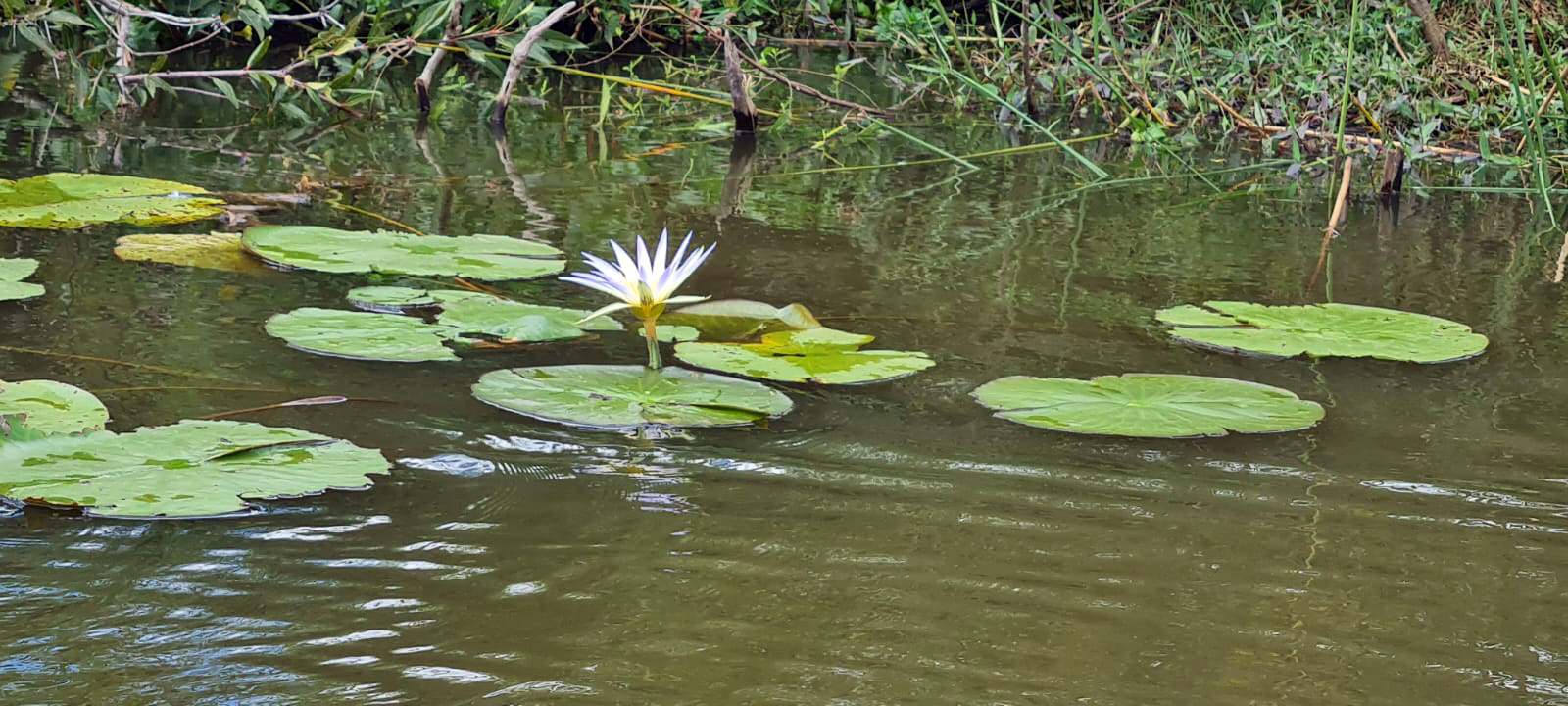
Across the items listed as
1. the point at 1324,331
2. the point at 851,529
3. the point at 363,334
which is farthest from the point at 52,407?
the point at 1324,331

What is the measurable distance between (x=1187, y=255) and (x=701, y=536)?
2.08 meters

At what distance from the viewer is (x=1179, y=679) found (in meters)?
1.37

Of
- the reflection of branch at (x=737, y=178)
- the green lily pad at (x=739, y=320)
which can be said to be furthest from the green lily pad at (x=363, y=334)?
the reflection of branch at (x=737, y=178)

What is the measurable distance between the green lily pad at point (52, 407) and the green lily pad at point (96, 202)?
122 centimetres

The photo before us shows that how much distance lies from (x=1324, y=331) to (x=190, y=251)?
2112mm

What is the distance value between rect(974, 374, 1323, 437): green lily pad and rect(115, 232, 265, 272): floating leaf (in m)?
1.48

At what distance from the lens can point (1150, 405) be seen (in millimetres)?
2205

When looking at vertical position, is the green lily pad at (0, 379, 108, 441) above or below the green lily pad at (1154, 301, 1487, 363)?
below

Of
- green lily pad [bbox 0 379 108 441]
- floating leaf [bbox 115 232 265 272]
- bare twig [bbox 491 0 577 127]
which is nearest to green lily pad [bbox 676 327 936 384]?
green lily pad [bbox 0 379 108 441]

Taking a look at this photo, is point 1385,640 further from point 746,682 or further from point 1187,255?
point 1187,255

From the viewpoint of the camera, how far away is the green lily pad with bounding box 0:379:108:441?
6.09 feet

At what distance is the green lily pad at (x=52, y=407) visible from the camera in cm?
186

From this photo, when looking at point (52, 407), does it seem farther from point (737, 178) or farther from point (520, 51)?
point (520, 51)

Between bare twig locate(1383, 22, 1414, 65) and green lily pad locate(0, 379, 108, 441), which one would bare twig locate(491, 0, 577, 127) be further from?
bare twig locate(1383, 22, 1414, 65)
